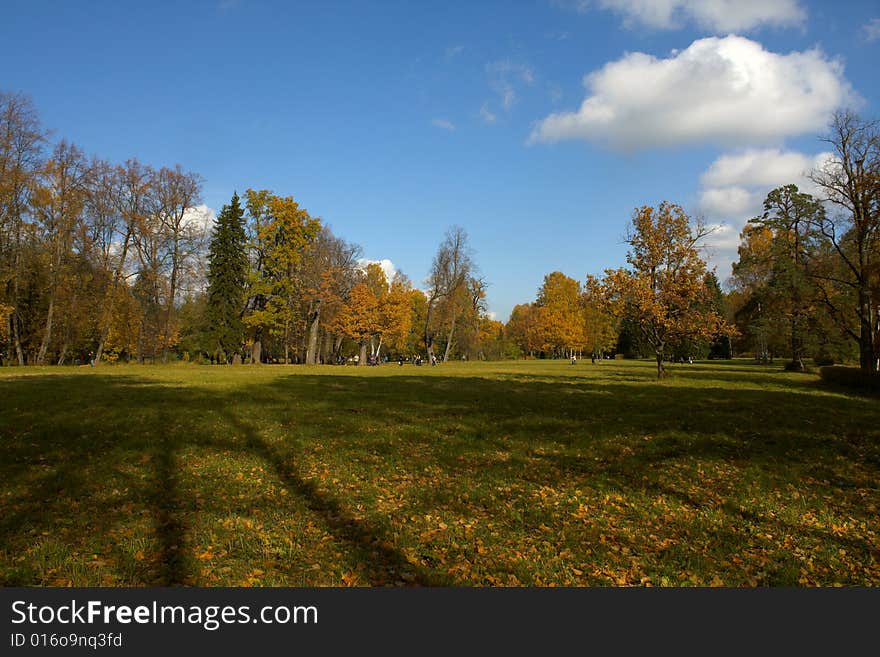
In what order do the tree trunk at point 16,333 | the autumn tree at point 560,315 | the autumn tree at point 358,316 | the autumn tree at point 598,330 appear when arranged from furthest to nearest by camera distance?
the autumn tree at point 598,330 → the autumn tree at point 560,315 → the autumn tree at point 358,316 → the tree trunk at point 16,333

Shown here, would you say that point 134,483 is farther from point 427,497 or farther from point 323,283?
point 323,283

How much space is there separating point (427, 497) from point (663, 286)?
1016 inches

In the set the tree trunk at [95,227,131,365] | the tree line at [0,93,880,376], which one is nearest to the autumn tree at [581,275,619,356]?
the tree line at [0,93,880,376]

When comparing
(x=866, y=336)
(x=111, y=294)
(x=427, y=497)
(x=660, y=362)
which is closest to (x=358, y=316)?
(x=111, y=294)

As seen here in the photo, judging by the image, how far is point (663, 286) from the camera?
29.5 meters

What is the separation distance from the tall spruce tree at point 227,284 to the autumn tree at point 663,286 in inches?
1377

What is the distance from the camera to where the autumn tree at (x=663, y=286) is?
94.4 ft

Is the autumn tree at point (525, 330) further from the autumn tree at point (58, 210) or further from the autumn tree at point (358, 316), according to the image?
the autumn tree at point (58, 210)

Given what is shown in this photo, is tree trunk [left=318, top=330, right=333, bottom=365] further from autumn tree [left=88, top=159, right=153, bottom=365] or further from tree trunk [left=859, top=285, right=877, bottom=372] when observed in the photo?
tree trunk [left=859, top=285, right=877, bottom=372]

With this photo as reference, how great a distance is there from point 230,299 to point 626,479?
46.8 meters

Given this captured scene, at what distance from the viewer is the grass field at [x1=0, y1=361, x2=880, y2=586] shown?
5.56 meters

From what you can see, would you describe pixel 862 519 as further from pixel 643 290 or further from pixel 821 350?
pixel 821 350

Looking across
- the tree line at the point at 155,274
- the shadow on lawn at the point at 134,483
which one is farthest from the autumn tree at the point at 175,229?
the shadow on lawn at the point at 134,483

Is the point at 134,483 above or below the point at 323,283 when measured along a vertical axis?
below
